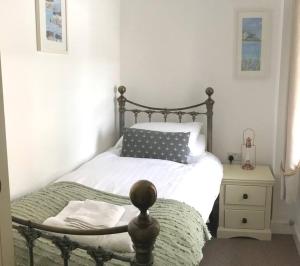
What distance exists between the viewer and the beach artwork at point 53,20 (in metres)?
2.56

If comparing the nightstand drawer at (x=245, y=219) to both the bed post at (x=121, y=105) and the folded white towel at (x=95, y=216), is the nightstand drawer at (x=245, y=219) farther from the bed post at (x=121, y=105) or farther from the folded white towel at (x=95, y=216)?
the folded white towel at (x=95, y=216)

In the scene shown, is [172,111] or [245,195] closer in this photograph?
[245,195]

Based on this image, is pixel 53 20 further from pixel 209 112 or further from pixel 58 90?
pixel 209 112

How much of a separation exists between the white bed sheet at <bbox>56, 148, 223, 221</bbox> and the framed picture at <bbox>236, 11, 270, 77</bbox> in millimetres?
910

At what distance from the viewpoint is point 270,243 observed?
323 centimetres

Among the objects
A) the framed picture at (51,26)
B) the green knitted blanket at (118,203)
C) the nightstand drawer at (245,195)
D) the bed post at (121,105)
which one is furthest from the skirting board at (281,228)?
the framed picture at (51,26)

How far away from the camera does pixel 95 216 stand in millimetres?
1854

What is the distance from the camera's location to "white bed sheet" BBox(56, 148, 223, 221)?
96.0 inches

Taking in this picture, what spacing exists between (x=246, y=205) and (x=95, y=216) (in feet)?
5.79

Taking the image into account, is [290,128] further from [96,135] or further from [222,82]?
[96,135]

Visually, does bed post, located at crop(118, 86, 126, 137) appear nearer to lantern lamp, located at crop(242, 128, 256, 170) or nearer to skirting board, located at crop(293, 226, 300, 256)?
lantern lamp, located at crop(242, 128, 256, 170)

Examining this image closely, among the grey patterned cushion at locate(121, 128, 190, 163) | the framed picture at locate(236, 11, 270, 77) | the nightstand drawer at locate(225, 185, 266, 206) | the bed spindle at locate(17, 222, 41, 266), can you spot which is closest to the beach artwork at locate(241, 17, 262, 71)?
the framed picture at locate(236, 11, 270, 77)

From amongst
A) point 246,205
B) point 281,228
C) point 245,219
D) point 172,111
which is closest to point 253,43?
point 172,111

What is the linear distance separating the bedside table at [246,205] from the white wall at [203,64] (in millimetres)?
254
